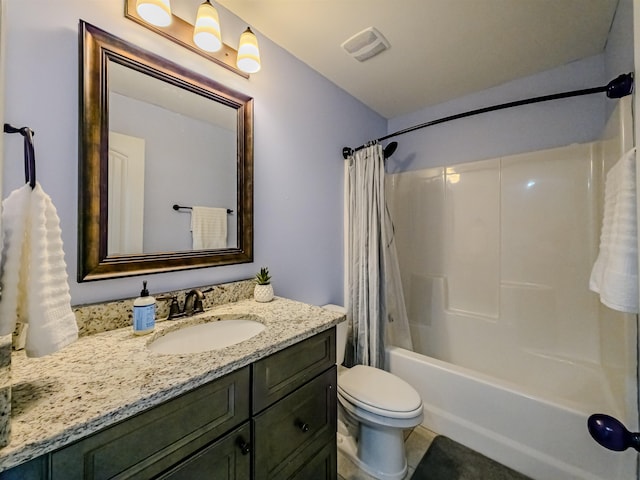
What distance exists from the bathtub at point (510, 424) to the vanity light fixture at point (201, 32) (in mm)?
1923

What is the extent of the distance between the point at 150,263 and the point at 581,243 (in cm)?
246

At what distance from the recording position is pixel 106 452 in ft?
1.74

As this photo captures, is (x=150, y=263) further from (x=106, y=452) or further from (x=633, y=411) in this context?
(x=633, y=411)

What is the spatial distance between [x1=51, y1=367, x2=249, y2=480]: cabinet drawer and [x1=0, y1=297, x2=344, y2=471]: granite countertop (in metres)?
0.03

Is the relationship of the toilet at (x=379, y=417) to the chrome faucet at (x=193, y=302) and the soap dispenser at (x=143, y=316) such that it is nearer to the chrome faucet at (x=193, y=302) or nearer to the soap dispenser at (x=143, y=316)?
the chrome faucet at (x=193, y=302)

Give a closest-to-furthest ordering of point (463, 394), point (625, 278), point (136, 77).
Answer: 1. point (625, 278)
2. point (136, 77)
3. point (463, 394)

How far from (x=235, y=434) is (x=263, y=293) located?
24.9 inches

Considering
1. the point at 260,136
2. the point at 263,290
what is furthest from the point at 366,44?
the point at 263,290

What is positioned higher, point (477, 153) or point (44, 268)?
point (477, 153)

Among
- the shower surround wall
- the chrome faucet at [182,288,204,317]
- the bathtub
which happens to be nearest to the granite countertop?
the chrome faucet at [182,288,204,317]

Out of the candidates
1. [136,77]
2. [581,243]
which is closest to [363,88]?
[136,77]

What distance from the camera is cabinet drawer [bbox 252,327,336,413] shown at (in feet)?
2.62

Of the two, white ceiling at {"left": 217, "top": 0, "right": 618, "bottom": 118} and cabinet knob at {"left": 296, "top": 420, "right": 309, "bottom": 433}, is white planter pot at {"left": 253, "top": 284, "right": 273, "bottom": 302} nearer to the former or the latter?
cabinet knob at {"left": 296, "top": 420, "right": 309, "bottom": 433}

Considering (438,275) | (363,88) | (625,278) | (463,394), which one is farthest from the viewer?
(438,275)
